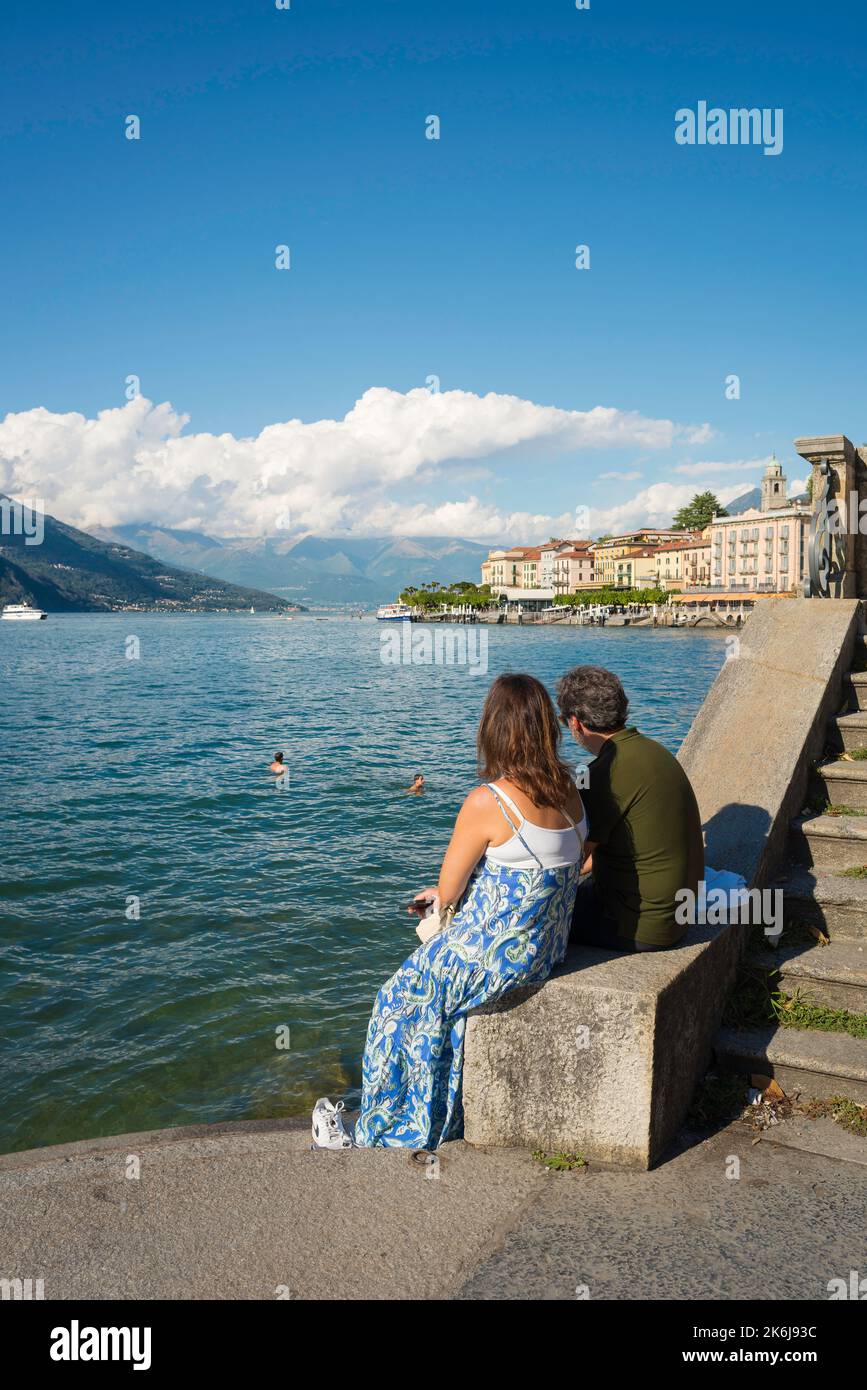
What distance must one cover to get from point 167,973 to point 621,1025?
708 cm

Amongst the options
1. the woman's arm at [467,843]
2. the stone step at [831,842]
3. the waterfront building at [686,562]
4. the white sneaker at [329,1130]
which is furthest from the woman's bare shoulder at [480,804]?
the waterfront building at [686,562]

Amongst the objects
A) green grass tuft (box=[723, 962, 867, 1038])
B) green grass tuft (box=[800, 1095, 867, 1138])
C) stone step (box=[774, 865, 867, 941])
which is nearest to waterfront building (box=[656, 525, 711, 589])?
stone step (box=[774, 865, 867, 941])

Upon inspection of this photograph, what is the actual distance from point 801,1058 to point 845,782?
2.37m

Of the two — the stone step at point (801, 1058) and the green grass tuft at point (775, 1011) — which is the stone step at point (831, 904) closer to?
the green grass tuft at point (775, 1011)

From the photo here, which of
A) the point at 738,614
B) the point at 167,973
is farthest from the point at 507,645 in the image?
the point at 167,973

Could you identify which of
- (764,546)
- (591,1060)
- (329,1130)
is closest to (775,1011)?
(591,1060)

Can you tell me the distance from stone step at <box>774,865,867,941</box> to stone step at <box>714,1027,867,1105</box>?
83 cm

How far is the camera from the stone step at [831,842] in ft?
18.2

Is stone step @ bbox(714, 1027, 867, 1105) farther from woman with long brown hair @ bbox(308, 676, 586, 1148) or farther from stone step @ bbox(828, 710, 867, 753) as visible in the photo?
stone step @ bbox(828, 710, 867, 753)

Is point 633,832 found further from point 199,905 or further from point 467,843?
point 199,905

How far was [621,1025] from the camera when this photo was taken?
3.68m

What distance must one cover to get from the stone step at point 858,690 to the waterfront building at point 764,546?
5422 inches

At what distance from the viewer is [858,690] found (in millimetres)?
6961
